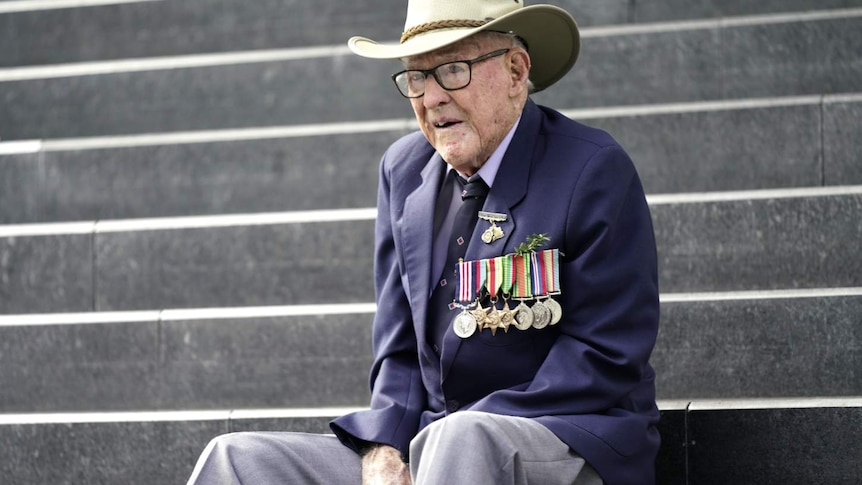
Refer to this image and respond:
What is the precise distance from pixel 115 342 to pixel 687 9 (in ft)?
9.31

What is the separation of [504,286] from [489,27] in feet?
2.17

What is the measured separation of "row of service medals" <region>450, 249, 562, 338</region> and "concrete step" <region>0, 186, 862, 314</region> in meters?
1.27

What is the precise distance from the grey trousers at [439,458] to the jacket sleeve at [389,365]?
0.27 feet

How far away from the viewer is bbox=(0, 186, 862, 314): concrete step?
4.49 metres

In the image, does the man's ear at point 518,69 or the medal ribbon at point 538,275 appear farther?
the man's ear at point 518,69

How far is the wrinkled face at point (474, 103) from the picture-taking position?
11.5ft

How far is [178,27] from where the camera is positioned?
633 centimetres

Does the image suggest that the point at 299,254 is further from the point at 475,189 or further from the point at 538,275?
the point at 538,275

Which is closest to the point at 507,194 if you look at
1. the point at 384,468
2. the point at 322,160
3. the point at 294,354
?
the point at 384,468

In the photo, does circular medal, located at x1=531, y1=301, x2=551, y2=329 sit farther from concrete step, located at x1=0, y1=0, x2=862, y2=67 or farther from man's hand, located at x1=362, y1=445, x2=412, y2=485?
concrete step, located at x1=0, y1=0, x2=862, y2=67

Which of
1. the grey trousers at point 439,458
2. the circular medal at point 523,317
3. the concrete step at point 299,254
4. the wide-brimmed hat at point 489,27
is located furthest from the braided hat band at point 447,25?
the concrete step at point 299,254

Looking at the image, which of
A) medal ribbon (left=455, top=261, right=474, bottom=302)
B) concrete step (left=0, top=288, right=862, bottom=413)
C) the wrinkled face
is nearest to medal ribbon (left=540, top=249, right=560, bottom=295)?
medal ribbon (left=455, top=261, right=474, bottom=302)

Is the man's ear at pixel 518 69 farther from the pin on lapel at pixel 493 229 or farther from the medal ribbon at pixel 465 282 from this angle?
the medal ribbon at pixel 465 282

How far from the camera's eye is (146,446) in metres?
4.38
